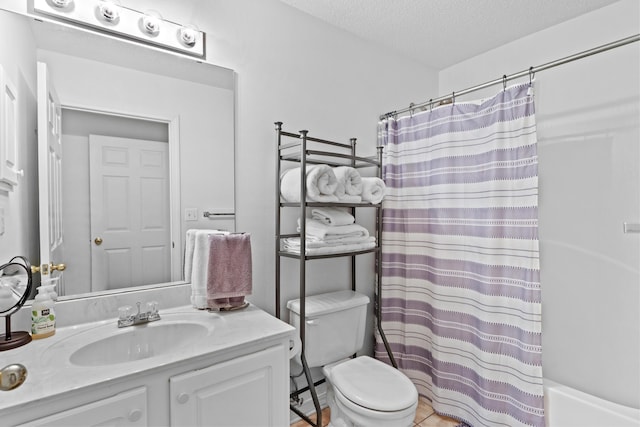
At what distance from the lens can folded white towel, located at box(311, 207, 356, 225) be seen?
184 centimetres

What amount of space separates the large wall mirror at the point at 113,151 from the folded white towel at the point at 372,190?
738mm

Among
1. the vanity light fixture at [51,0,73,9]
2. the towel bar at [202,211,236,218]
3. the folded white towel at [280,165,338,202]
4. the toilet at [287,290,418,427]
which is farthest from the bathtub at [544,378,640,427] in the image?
the vanity light fixture at [51,0,73,9]

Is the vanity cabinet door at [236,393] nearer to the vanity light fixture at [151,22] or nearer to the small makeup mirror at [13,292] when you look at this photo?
the small makeup mirror at [13,292]

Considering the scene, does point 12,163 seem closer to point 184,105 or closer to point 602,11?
point 184,105

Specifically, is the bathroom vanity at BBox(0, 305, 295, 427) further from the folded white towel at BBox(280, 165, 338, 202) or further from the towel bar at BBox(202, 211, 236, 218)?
the folded white towel at BBox(280, 165, 338, 202)

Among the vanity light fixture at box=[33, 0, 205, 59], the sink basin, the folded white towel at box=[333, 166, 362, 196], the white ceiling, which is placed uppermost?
the white ceiling

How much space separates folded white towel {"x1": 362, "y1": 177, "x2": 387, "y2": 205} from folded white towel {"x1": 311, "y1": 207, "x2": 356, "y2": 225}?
16cm

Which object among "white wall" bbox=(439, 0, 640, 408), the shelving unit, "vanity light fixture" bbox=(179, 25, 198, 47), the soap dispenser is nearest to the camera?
the soap dispenser

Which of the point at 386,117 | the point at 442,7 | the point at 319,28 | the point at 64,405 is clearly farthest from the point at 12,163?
the point at 442,7

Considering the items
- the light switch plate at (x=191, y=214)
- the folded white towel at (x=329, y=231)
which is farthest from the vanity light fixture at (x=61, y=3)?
the folded white towel at (x=329, y=231)

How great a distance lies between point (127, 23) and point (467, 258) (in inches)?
80.1

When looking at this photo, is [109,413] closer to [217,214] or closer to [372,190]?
[217,214]

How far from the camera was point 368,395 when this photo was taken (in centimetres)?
153

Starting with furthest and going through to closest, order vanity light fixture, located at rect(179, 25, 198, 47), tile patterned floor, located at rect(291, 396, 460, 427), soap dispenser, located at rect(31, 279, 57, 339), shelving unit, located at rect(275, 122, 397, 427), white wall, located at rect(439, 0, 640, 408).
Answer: tile patterned floor, located at rect(291, 396, 460, 427) < white wall, located at rect(439, 0, 640, 408) < shelving unit, located at rect(275, 122, 397, 427) < vanity light fixture, located at rect(179, 25, 198, 47) < soap dispenser, located at rect(31, 279, 57, 339)
